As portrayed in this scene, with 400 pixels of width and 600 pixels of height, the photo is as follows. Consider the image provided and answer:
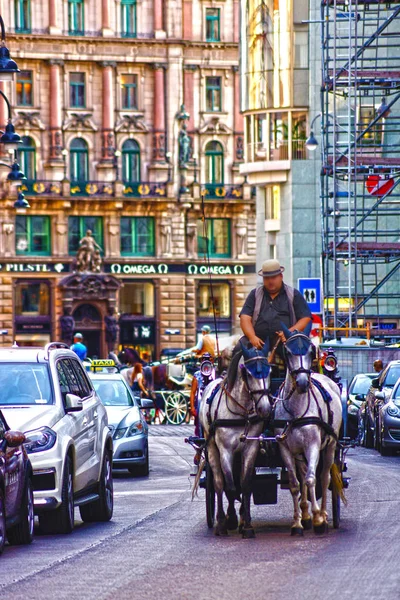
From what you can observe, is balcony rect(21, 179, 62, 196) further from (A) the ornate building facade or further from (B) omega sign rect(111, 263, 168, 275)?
(B) omega sign rect(111, 263, 168, 275)

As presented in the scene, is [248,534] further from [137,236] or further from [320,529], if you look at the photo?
[137,236]

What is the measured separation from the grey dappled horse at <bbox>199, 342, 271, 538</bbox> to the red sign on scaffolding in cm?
3866

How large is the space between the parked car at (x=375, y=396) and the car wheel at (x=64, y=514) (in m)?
16.0

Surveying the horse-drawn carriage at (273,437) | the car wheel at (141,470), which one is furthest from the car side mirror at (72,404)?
the car wheel at (141,470)

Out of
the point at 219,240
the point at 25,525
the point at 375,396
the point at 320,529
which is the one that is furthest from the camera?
the point at 219,240

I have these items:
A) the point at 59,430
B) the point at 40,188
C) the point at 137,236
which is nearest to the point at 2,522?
the point at 59,430

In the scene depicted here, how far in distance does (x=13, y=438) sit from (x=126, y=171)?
75.3 meters

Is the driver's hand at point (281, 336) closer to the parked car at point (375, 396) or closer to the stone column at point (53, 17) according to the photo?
the parked car at point (375, 396)

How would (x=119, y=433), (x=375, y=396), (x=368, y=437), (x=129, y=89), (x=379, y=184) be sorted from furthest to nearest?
(x=129, y=89)
(x=379, y=184)
(x=368, y=437)
(x=375, y=396)
(x=119, y=433)

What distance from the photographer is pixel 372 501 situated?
67.3 feet

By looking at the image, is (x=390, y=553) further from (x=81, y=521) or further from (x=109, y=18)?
(x=109, y=18)

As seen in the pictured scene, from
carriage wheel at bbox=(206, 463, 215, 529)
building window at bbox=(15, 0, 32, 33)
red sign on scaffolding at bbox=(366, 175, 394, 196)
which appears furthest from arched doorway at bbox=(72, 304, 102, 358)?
carriage wheel at bbox=(206, 463, 215, 529)

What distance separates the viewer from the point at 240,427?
16.2m

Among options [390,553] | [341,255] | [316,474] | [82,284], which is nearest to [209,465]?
[316,474]
